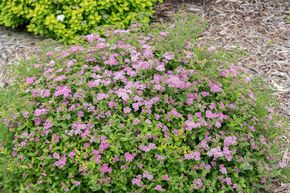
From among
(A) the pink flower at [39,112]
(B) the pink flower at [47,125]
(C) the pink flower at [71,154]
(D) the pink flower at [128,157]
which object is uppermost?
(A) the pink flower at [39,112]

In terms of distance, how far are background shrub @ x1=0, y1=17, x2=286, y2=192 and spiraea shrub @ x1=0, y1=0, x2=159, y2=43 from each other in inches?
56.6

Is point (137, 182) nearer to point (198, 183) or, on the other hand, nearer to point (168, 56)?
point (198, 183)

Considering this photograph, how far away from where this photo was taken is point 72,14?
4320mm

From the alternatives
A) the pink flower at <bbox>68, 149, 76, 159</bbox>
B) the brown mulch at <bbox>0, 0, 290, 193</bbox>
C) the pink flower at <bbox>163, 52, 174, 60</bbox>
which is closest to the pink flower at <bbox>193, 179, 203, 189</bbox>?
the pink flower at <bbox>68, 149, 76, 159</bbox>

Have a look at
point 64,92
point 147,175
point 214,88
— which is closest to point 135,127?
point 147,175

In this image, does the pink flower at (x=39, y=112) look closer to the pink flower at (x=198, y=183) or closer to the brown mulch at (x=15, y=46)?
the pink flower at (x=198, y=183)

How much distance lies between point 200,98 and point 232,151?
1.25 ft

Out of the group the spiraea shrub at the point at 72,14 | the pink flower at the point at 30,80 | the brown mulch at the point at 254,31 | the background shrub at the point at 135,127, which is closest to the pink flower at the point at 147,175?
the background shrub at the point at 135,127

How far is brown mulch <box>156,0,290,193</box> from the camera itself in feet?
13.6

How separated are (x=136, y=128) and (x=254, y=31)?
265 centimetres

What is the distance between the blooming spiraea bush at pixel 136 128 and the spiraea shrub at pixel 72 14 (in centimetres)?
146

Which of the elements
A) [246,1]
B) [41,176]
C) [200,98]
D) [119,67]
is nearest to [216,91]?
[200,98]

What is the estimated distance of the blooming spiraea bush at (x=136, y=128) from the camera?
98.2 inches

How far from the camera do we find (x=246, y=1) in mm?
5203
